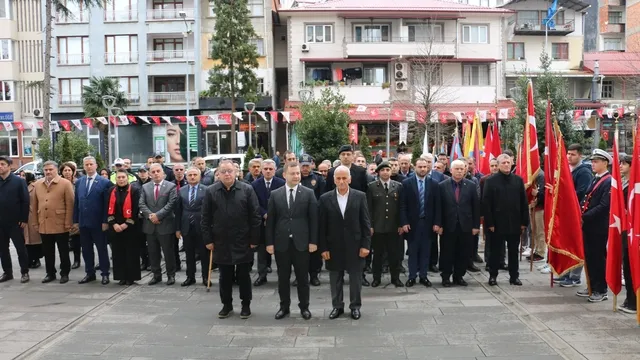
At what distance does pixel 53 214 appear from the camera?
10.2 metres

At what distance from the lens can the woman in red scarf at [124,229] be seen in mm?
9867

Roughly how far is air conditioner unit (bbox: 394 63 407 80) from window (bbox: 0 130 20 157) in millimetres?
27816

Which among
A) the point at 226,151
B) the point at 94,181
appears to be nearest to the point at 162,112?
the point at 226,151

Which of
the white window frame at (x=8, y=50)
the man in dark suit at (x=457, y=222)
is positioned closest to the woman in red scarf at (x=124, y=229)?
the man in dark suit at (x=457, y=222)

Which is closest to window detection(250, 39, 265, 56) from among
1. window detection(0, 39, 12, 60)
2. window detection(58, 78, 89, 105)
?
window detection(58, 78, 89, 105)

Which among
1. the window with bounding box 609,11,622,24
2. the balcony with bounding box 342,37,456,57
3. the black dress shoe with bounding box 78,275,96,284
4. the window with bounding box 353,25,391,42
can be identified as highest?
the window with bounding box 609,11,622,24

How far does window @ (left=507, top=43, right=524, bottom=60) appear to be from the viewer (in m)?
45.6

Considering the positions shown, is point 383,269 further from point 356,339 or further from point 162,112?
point 162,112

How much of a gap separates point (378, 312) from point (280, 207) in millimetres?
1926

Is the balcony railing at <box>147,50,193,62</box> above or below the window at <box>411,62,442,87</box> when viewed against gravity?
above

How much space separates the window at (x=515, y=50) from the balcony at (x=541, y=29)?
0.89m

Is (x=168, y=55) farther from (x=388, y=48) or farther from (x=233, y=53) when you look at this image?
(x=388, y=48)

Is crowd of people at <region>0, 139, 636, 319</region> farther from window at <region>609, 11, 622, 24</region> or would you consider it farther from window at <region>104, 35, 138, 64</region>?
window at <region>609, 11, 622, 24</region>

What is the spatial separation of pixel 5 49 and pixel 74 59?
6.49 m
